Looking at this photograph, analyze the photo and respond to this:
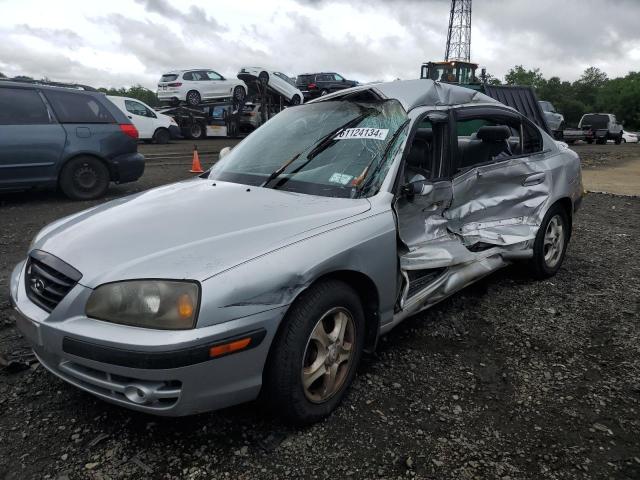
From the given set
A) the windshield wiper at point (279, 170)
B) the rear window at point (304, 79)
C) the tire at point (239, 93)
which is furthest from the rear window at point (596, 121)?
the windshield wiper at point (279, 170)

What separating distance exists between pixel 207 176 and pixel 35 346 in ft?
4.96

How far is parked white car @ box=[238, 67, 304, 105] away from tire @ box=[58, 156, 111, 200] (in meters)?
13.6

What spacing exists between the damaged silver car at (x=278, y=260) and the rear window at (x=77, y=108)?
486cm

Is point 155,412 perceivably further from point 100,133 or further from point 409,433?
point 100,133

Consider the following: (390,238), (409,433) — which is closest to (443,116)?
(390,238)

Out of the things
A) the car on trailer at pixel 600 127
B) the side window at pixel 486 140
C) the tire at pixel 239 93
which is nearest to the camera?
the side window at pixel 486 140

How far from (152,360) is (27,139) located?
6.14m

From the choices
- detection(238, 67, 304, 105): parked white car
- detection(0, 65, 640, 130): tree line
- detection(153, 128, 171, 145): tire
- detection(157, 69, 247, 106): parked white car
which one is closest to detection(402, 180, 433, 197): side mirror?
detection(153, 128, 171, 145): tire

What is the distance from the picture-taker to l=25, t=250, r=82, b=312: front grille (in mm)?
2088

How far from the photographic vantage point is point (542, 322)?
11.6 feet

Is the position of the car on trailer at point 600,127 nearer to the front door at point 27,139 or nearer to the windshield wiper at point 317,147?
the front door at point 27,139

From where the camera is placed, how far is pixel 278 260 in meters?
2.05

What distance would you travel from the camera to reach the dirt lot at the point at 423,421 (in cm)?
209

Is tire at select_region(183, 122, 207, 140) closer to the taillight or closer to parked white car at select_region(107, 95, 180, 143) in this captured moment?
parked white car at select_region(107, 95, 180, 143)
